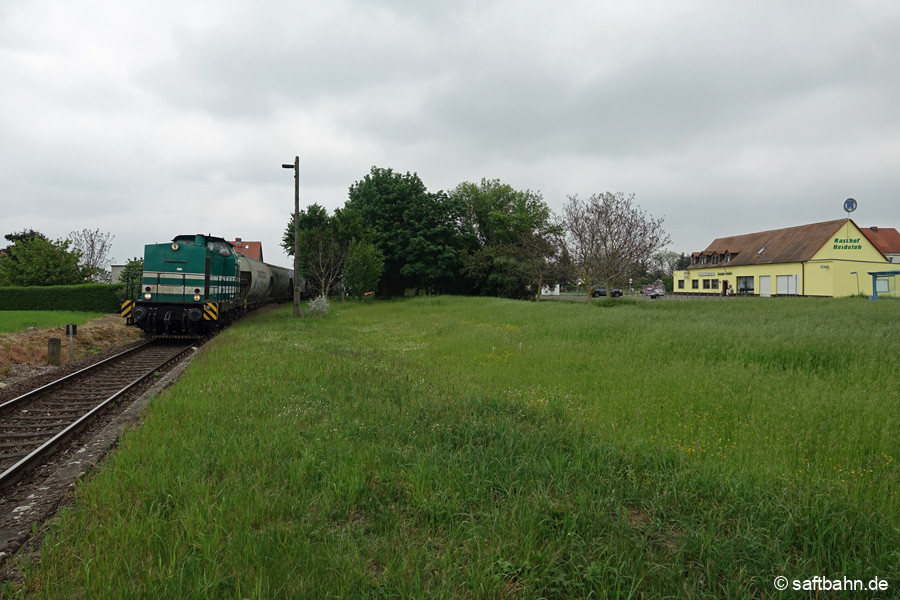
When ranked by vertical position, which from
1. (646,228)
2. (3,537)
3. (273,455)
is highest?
(646,228)

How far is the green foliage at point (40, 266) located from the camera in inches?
1183

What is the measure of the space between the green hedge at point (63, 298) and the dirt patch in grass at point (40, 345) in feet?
29.6

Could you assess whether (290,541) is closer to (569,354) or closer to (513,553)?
(513,553)

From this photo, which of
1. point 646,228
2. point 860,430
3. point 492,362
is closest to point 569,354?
point 492,362

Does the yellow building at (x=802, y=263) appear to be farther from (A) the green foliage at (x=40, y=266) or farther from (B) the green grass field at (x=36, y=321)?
(A) the green foliage at (x=40, y=266)

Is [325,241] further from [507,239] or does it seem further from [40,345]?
[507,239]

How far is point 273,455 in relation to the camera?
4723mm

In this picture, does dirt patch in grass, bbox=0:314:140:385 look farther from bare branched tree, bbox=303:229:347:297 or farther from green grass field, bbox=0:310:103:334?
bare branched tree, bbox=303:229:347:297

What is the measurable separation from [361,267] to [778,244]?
4577 centimetres

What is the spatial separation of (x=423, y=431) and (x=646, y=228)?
3197cm

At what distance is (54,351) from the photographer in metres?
12.3

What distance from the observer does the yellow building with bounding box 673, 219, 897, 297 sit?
42.2 meters

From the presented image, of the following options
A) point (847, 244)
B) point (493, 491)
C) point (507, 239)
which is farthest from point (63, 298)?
point (847, 244)

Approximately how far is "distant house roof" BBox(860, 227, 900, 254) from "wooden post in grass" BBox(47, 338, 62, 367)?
87016mm
